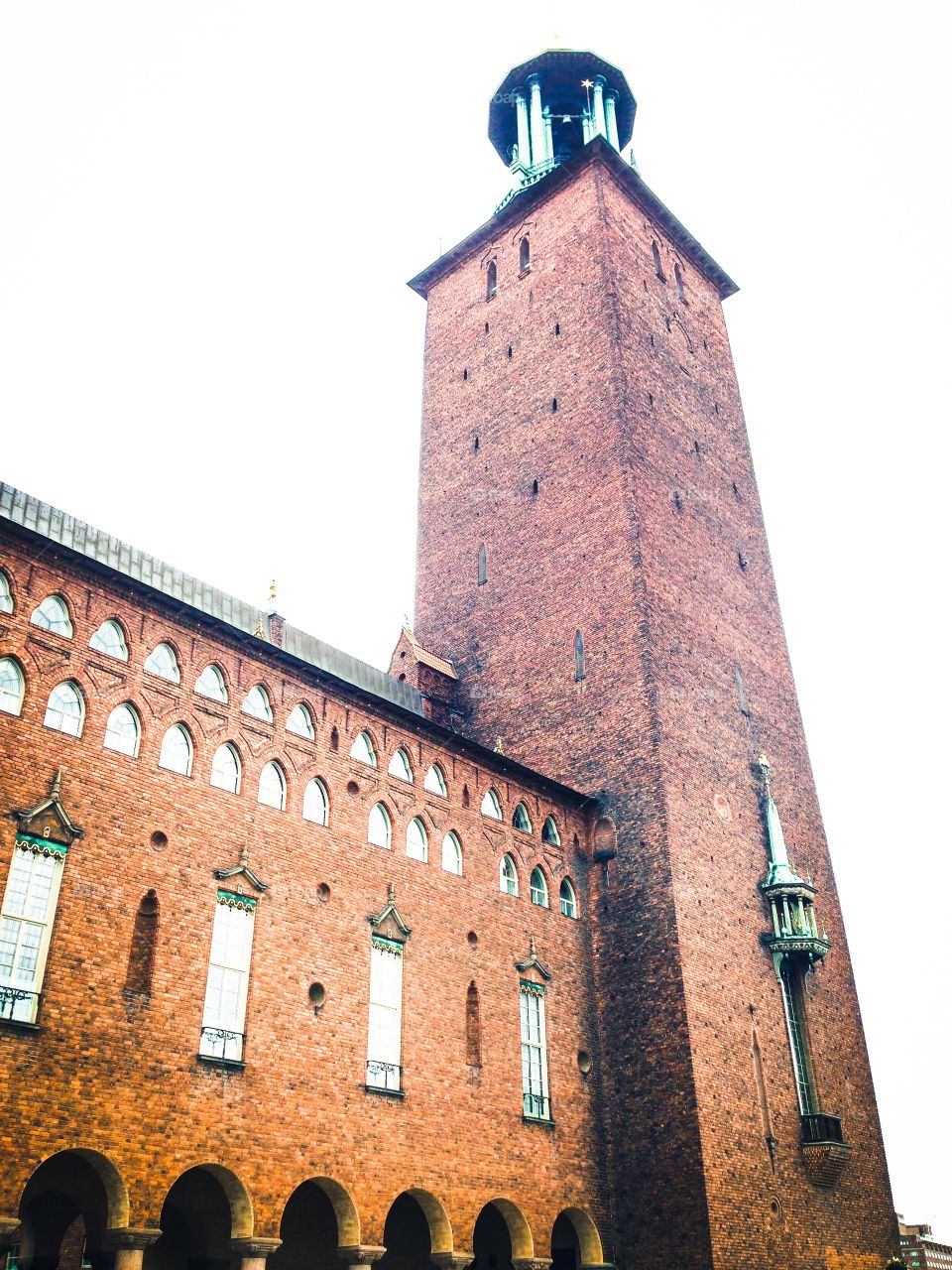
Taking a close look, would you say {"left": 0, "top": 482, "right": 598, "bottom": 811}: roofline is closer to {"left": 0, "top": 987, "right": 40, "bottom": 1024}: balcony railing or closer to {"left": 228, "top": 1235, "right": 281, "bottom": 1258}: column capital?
{"left": 0, "top": 987, "right": 40, "bottom": 1024}: balcony railing

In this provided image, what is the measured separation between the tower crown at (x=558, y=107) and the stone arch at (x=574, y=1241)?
92.4 ft

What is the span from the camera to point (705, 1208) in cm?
1925

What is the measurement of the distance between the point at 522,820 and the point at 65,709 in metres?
9.95

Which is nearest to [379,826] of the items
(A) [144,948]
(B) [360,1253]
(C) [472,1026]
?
(C) [472,1026]

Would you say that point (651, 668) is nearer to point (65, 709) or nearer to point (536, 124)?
point (65, 709)

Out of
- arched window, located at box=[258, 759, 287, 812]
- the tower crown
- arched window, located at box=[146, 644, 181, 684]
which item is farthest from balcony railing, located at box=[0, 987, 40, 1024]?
the tower crown

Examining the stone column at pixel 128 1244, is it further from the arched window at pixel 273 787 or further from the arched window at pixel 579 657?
the arched window at pixel 579 657

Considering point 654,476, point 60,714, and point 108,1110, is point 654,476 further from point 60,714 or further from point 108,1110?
point 108,1110

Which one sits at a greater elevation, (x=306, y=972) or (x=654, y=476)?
(x=654, y=476)

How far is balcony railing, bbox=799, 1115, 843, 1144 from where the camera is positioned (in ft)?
72.8

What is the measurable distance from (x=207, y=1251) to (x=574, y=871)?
9.67 meters

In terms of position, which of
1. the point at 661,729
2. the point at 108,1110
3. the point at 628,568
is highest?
the point at 628,568

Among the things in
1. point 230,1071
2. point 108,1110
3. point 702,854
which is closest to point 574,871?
point 702,854

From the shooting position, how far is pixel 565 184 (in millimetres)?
33250
